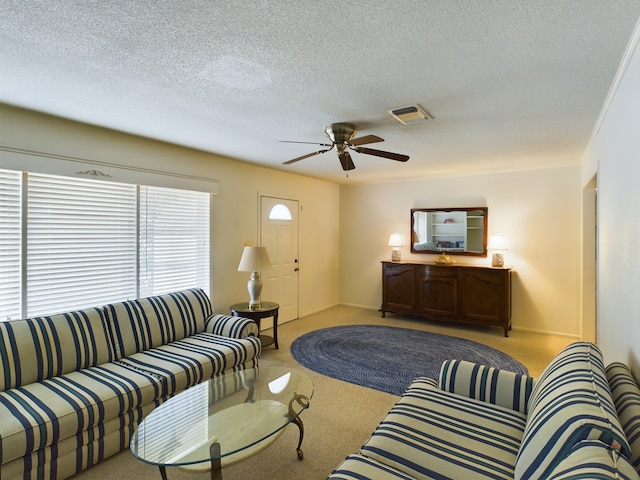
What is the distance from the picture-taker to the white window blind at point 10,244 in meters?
2.57

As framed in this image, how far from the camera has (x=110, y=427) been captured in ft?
7.05

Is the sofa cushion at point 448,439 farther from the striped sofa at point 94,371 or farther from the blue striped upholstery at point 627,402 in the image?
the striped sofa at point 94,371

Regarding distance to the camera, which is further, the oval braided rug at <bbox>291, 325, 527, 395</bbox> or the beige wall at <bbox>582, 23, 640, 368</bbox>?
the oval braided rug at <bbox>291, 325, 527, 395</bbox>

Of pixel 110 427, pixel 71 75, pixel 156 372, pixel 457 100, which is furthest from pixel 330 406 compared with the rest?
pixel 71 75

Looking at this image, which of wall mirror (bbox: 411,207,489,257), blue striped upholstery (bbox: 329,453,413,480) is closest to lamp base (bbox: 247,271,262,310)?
blue striped upholstery (bbox: 329,453,413,480)

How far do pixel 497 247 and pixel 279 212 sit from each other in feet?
10.5

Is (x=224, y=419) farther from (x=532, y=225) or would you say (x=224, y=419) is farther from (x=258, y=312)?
(x=532, y=225)

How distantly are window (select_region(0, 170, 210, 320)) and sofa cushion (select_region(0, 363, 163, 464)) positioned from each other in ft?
2.82

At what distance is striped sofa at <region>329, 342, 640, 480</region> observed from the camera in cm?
106

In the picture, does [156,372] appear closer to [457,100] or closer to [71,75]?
[71,75]

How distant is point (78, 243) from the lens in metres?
2.99

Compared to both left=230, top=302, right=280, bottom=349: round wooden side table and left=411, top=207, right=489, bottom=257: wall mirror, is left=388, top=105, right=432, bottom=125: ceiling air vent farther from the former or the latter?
left=411, top=207, right=489, bottom=257: wall mirror

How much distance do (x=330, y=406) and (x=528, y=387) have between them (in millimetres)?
1509

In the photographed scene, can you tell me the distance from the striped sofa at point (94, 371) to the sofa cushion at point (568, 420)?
2202 mm
